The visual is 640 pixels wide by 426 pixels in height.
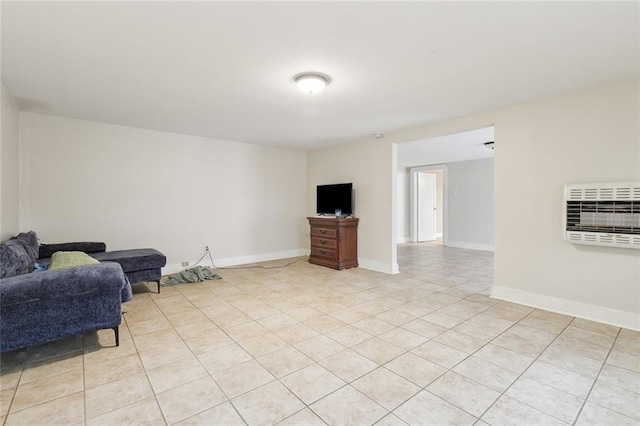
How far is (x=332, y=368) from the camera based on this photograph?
2062mm

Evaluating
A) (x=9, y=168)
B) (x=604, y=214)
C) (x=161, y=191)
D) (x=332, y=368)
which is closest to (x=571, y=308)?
(x=604, y=214)

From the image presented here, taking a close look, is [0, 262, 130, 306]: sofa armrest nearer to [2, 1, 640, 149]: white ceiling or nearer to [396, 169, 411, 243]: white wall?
[2, 1, 640, 149]: white ceiling

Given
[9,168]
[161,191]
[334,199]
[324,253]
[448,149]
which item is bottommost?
[324,253]

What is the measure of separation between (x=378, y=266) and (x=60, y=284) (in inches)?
161

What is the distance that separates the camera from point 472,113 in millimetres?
3734

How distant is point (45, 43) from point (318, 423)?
3.09 m

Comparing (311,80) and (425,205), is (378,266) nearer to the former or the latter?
(311,80)

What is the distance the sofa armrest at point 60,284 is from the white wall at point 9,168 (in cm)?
140

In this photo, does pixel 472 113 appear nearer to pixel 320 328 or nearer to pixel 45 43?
pixel 320 328

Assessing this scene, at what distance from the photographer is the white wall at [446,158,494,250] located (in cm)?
736

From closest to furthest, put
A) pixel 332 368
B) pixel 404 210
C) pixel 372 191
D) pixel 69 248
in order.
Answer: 1. pixel 332 368
2. pixel 69 248
3. pixel 372 191
4. pixel 404 210

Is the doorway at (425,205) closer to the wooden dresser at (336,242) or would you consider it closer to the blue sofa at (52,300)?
the wooden dresser at (336,242)

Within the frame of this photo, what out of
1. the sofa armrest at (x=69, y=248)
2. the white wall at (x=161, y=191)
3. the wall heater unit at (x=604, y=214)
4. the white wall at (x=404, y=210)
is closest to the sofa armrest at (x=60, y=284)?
the sofa armrest at (x=69, y=248)

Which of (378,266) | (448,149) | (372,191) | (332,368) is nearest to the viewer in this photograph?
(332,368)
